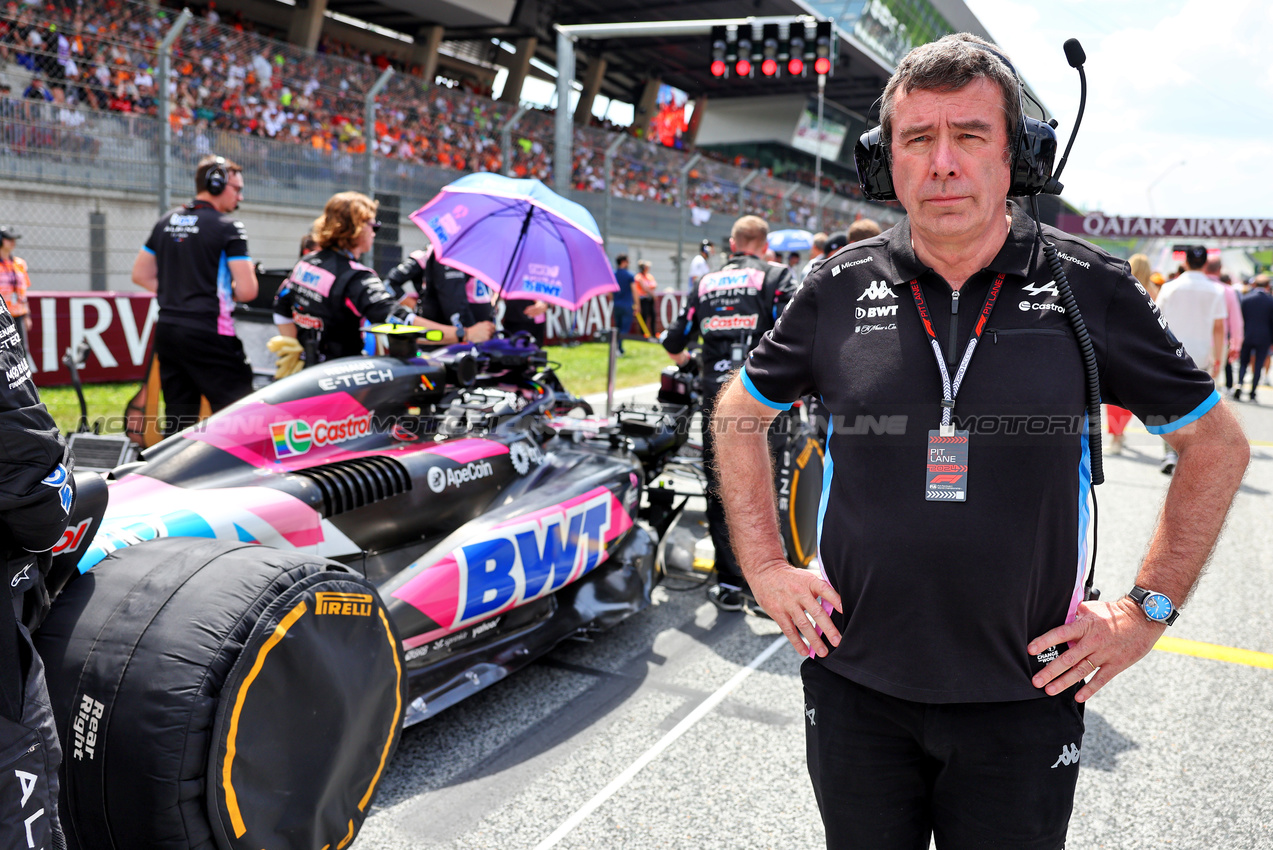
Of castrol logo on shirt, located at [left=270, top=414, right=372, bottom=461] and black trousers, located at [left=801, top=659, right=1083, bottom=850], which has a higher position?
castrol logo on shirt, located at [left=270, top=414, right=372, bottom=461]

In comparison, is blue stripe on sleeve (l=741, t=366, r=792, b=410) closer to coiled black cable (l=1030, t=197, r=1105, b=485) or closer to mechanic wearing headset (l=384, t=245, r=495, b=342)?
coiled black cable (l=1030, t=197, r=1105, b=485)

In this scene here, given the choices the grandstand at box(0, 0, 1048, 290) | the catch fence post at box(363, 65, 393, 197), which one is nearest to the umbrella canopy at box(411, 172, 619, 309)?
the grandstand at box(0, 0, 1048, 290)

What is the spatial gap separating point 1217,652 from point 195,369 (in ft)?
17.5

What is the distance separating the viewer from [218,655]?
1.81 meters

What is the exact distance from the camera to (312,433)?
350 centimetres

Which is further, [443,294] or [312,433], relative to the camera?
[443,294]

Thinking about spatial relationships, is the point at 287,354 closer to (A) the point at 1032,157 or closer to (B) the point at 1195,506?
(A) the point at 1032,157

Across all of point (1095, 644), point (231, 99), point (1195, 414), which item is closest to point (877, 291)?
point (1195, 414)

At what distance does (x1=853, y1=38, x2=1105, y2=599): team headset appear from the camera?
4.88 feet

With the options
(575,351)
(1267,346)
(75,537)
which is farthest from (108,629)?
(1267,346)

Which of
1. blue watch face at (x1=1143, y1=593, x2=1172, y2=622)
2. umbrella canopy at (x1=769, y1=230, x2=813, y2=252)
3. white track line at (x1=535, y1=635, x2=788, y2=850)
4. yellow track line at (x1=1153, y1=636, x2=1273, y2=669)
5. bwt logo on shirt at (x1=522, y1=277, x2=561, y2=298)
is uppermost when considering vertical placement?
umbrella canopy at (x1=769, y1=230, x2=813, y2=252)

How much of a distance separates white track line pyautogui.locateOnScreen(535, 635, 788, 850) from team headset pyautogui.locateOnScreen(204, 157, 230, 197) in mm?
3806

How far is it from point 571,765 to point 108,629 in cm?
167

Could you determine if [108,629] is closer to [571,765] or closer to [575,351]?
[571,765]
